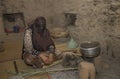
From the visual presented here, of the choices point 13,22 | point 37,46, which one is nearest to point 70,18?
point 13,22

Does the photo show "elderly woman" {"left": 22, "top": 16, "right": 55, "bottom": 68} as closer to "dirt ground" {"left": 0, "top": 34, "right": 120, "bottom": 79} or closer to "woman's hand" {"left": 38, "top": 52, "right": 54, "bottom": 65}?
"woman's hand" {"left": 38, "top": 52, "right": 54, "bottom": 65}

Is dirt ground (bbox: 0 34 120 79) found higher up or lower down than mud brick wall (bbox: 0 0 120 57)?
lower down

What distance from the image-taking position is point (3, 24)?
611cm

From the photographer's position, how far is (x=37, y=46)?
13.6 feet

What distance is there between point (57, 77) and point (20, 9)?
3.07 metres

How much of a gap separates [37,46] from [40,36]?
0.64 ft

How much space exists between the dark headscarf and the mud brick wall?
1043mm

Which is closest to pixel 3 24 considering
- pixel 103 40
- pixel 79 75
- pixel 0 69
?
pixel 0 69

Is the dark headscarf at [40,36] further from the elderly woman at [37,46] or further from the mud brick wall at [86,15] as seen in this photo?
the mud brick wall at [86,15]

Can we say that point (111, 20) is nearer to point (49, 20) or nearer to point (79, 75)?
point (79, 75)

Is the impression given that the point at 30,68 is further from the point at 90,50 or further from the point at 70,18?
the point at 70,18

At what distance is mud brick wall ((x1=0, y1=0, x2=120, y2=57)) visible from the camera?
423 cm

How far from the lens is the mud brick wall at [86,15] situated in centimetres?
423

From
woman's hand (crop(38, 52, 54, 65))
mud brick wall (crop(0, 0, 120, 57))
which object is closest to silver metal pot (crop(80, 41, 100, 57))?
woman's hand (crop(38, 52, 54, 65))
